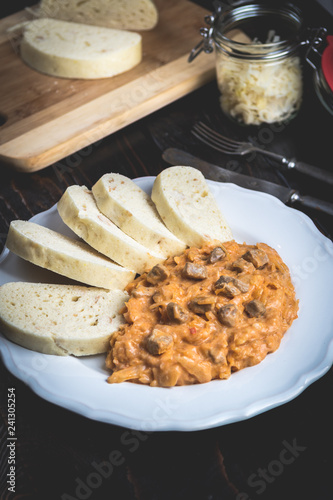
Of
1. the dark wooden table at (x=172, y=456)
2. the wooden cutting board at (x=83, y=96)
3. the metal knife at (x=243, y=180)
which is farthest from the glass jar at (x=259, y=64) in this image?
the dark wooden table at (x=172, y=456)

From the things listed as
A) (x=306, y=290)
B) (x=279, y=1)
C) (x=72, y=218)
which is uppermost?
(x=279, y=1)

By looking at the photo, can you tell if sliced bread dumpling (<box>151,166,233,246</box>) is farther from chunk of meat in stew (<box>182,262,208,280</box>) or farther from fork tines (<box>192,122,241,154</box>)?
fork tines (<box>192,122,241,154</box>)

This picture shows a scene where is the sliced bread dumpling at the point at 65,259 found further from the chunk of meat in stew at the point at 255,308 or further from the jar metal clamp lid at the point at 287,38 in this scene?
the jar metal clamp lid at the point at 287,38

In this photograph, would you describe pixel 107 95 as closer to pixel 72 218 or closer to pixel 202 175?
pixel 202 175

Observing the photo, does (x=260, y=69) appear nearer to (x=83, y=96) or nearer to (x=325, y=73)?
(x=325, y=73)

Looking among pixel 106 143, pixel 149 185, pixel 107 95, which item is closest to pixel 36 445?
pixel 149 185

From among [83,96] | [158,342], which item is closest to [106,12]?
[83,96]
